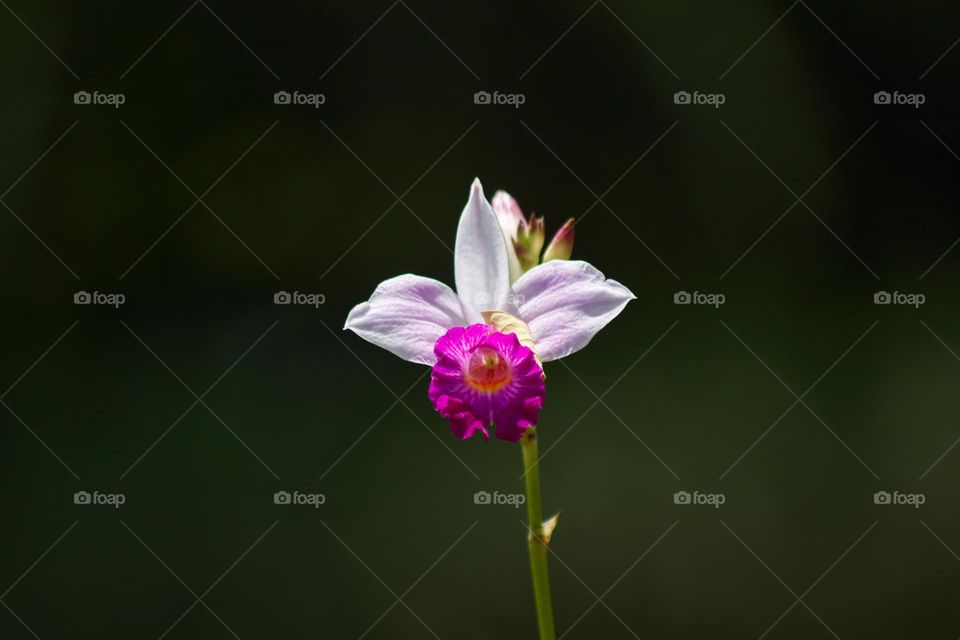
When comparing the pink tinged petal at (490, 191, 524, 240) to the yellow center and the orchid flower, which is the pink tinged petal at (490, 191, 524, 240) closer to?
the orchid flower

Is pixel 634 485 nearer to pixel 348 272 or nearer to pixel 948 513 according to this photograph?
pixel 948 513

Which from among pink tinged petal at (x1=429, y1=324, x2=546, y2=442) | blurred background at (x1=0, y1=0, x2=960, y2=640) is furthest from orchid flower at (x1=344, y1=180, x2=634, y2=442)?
blurred background at (x1=0, y1=0, x2=960, y2=640)

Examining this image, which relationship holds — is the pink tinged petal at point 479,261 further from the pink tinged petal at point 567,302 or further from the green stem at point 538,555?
the green stem at point 538,555

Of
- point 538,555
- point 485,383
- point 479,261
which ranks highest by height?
point 479,261

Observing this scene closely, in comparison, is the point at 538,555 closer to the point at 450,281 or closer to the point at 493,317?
the point at 493,317

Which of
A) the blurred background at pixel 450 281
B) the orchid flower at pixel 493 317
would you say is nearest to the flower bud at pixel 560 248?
the orchid flower at pixel 493 317

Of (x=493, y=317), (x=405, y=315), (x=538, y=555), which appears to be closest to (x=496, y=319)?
(x=493, y=317)
